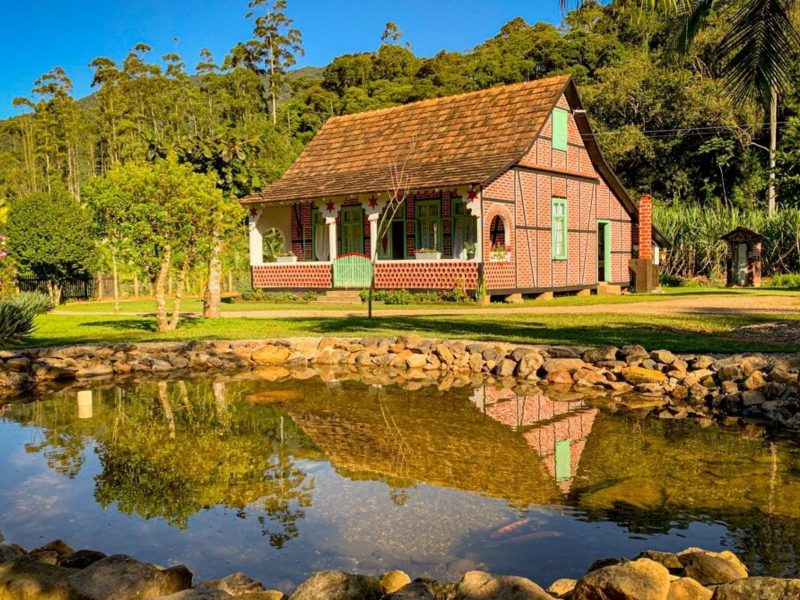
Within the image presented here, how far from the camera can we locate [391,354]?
1198 cm

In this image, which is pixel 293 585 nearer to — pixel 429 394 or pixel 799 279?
pixel 429 394

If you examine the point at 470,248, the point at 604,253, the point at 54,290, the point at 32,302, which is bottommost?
the point at 54,290

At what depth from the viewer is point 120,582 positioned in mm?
3535

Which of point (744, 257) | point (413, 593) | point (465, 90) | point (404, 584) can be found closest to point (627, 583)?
point (413, 593)

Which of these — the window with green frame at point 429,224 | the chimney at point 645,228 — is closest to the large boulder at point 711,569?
the window with green frame at point 429,224

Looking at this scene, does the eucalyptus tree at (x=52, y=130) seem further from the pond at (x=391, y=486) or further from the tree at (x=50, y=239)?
the pond at (x=391, y=486)

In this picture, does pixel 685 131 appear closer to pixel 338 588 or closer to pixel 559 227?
pixel 559 227

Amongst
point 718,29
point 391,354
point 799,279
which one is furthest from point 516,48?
point 391,354

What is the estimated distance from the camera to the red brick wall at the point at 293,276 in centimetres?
2536

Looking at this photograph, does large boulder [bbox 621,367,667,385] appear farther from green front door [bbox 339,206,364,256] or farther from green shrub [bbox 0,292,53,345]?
green front door [bbox 339,206,364,256]

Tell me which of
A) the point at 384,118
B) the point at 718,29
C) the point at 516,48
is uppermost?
the point at 516,48

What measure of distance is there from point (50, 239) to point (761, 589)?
92.0 ft

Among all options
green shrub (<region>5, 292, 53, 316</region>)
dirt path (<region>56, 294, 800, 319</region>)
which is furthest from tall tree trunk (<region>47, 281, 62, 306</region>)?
dirt path (<region>56, 294, 800, 319</region>)

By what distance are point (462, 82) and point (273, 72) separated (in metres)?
20.2
